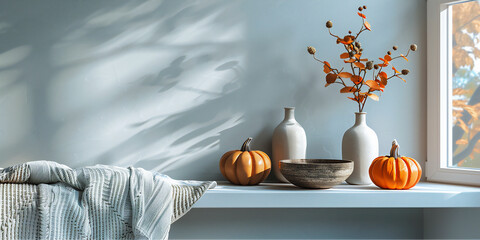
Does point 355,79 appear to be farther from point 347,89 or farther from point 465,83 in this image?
point 465,83

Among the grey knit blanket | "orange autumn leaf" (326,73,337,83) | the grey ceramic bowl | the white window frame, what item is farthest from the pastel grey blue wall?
the grey knit blanket

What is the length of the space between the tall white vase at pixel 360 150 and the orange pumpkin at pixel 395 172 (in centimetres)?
13

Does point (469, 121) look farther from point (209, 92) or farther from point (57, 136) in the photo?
point (57, 136)

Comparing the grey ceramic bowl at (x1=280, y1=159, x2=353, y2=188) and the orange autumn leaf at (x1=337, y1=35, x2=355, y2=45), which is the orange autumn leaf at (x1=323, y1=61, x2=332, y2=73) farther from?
the grey ceramic bowl at (x1=280, y1=159, x2=353, y2=188)

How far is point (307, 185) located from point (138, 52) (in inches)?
39.8

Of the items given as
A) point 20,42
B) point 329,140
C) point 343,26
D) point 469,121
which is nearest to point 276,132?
point 329,140

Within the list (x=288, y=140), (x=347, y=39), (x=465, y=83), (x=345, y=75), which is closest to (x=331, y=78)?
(x=345, y=75)

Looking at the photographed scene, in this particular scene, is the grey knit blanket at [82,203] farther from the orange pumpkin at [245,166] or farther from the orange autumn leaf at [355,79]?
the orange autumn leaf at [355,79]

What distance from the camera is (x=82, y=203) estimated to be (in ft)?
5.63

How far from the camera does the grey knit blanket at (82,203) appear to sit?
5.47 ft

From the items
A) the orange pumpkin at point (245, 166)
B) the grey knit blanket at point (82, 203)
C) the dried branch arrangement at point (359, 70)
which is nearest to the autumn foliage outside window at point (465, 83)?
the dried branch arrangement at point (359, 70)

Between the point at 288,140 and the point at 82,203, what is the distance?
0.92 m

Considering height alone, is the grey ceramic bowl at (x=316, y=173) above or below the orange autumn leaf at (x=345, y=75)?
below

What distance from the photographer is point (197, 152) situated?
7.39 ft
